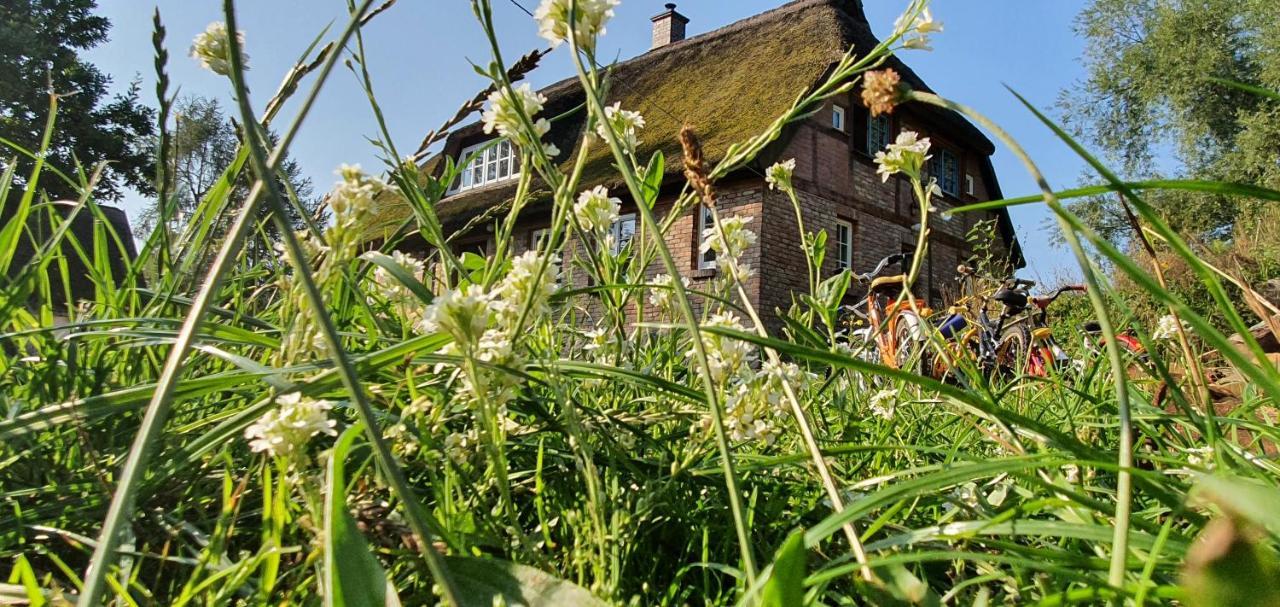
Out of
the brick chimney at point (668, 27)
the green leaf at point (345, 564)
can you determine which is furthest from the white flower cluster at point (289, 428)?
the brick chimney at point (668, 27)

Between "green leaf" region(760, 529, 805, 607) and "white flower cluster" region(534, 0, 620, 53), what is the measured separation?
18.2 inches

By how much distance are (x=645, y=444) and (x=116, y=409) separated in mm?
444

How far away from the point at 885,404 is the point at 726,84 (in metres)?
12.8

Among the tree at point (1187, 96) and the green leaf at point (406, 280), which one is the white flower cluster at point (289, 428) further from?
the tree at point (1187, 96)

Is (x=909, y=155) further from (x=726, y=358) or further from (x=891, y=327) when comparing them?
(x=891, y=327)

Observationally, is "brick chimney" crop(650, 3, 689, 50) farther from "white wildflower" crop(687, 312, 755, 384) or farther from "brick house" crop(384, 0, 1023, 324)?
"white wildflower" crop(687, 312, 755, 384)

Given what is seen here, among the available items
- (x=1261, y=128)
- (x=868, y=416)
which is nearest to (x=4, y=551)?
(x=868, y=416)

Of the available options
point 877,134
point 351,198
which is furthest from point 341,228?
point 877,134

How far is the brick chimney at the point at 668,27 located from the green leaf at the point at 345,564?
16.7 meters

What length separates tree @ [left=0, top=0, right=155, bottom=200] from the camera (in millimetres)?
17109

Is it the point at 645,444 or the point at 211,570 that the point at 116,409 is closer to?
the point at 211,570

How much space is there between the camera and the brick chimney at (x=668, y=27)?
1634 centimetres

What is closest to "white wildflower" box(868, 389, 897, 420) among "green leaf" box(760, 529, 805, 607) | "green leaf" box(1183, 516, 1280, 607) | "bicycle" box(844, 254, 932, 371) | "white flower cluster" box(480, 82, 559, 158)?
"bicycle" box(844, 254, 932, 371)

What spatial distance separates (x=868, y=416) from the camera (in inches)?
53.9
